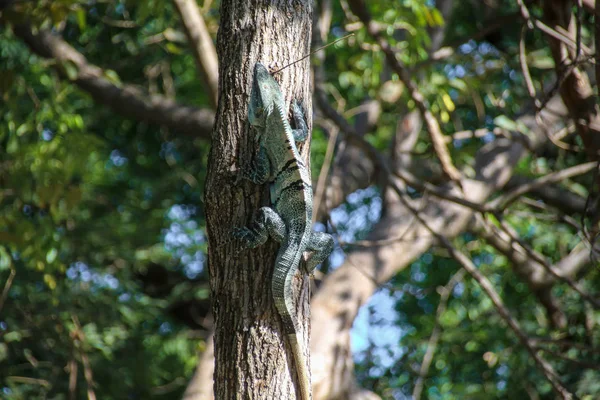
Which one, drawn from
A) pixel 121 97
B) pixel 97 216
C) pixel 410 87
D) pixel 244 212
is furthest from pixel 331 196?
pixel 97 216

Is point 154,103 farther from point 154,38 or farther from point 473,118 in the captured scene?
point 473,118

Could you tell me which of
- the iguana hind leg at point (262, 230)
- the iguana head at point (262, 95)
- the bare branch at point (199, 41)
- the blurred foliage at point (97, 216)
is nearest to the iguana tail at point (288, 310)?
the iguana hind leg at point (262, 230)

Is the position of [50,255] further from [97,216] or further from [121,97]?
[97,216]

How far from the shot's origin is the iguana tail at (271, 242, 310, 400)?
11.4ft

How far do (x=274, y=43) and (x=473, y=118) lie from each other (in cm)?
729

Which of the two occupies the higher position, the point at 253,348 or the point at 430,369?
the point at 430,369

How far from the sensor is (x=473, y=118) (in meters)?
10.6

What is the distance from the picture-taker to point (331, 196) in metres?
7.57

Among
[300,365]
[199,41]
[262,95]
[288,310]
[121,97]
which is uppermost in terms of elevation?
[121,97]

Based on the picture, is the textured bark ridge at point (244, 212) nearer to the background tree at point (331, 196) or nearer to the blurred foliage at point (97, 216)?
the background tree at point (331, 196)

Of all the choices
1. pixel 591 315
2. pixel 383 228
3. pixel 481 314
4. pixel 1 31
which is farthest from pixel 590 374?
pixel 1 31

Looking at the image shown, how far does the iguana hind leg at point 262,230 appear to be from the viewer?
347 centimetres

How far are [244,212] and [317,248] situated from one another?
21.5 inches

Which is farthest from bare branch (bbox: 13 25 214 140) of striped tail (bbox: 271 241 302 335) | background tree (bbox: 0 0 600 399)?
striped tail (bbox: 271 241 302 335)
